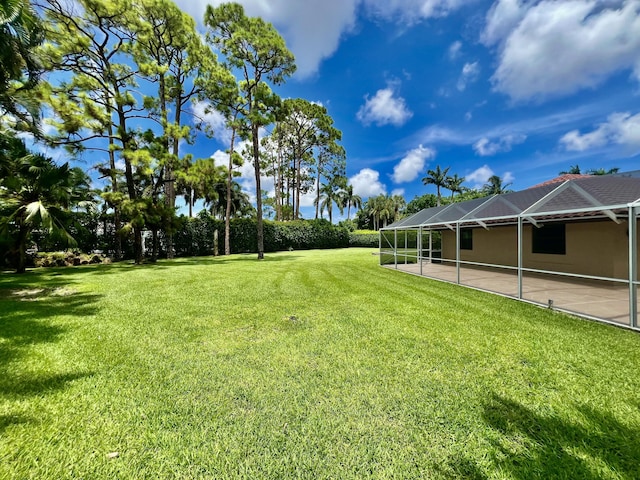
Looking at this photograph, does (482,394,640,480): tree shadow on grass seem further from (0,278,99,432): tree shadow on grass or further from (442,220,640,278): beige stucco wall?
(442,220,640,278): beige stucco wall

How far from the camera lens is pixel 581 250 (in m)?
8.51

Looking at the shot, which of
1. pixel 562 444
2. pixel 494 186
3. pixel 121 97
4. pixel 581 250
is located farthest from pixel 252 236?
pixel 494 186

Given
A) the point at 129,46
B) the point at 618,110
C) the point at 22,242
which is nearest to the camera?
the point at 22,242

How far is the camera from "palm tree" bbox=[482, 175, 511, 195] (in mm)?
45188

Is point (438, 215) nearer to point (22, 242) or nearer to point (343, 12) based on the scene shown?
point (343, 12)

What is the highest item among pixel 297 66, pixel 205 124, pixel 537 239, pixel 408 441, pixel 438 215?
pixel 297 66

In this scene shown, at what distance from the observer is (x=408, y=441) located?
1846 mm

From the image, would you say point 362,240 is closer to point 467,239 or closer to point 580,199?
point 467,239

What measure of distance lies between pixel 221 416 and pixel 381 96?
64.6ft

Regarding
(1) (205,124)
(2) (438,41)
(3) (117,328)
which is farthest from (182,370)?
(1) (205,124)

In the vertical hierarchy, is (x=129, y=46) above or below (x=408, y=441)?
above

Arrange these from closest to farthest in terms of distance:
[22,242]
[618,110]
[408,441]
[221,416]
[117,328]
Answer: [408,441], [221,416], [117,328], [22,242], [618,110]

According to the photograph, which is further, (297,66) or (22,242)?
(297,66)

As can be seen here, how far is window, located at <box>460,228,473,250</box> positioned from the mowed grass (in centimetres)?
891
